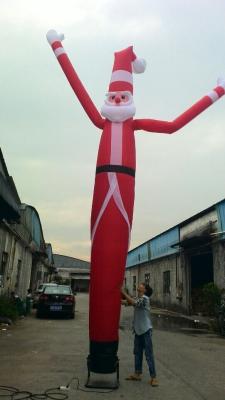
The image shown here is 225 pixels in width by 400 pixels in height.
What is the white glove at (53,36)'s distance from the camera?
7.71 m

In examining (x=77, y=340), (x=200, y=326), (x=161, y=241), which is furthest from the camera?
(x=161, y=241)

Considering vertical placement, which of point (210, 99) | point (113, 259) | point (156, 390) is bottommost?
point (156, 390)

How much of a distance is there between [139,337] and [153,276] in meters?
24.9

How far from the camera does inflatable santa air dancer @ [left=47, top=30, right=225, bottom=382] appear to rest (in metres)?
6.10

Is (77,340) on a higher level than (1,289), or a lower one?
lower

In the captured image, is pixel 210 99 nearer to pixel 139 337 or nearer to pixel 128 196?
pixel 128 196

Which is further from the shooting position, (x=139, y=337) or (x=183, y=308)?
(x=183, y=308)

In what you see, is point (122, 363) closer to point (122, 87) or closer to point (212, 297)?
point (122, 87)

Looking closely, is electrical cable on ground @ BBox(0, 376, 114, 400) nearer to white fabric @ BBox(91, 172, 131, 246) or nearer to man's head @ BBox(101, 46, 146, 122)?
white fabric @ BBox(91, 172, 131, 246)

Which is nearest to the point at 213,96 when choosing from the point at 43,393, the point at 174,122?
the point at 174,122

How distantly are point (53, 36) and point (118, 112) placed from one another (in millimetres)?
2102

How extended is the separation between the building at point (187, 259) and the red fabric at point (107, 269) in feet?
41.0

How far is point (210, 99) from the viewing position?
757 centimetres

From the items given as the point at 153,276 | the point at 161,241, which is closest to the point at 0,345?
the point at 161,241
